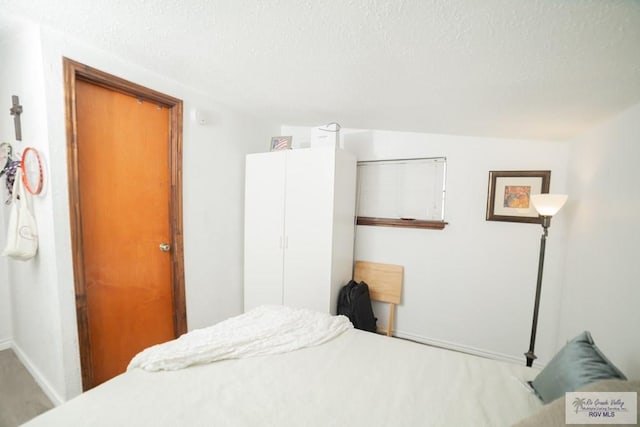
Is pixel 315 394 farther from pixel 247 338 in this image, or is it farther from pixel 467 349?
pixel 467 349

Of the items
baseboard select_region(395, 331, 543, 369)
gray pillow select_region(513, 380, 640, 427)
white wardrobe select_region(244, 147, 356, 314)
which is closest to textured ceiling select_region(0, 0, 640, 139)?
white wardrobe select_region(244, 147, 356, 314)

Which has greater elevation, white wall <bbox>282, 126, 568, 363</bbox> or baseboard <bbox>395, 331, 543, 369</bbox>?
white wall <bbox>282, 126, 568, 363</bbox>

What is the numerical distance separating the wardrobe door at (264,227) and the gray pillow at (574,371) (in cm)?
194

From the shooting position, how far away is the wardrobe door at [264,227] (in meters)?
2.49

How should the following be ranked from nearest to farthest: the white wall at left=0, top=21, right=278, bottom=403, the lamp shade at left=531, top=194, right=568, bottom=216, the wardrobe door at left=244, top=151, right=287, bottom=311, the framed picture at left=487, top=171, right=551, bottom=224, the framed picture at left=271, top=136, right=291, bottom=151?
the white wall at left=0, top=21, right=278, bottom=403 < the lamp shade at left=531, top=194, right=568, bottom=216 < the framed picture at left=487, top=171, right=551, bottom=224 < the wardrobe door at left=244, top=151, right=287, bottom=311 < the framed picture at left=271, top=136, right=291, bottom=151

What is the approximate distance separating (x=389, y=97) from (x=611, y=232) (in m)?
1.48

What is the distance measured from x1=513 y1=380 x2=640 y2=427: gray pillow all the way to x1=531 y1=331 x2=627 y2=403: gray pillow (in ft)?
0.29

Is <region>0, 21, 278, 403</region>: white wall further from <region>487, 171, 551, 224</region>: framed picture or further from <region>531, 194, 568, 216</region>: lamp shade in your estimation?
<region>531, 194, 568, 216</region>: lamp shade

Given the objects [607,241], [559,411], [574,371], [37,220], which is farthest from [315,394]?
[37,220]

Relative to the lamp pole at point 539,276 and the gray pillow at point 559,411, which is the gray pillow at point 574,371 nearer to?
the gray pillow at point 559,411

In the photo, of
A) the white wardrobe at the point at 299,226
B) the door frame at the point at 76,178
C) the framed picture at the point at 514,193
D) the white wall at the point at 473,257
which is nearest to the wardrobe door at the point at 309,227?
the white wardrobe at the point at 299,226

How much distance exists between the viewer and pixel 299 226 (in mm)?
2406

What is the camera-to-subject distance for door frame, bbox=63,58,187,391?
150cm

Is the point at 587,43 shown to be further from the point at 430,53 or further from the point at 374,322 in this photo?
the point at 374,322
